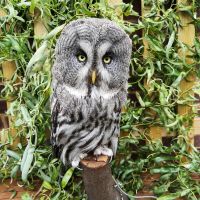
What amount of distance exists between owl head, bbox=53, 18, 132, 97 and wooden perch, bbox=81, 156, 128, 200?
232 mm

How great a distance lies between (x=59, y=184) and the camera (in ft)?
6.46

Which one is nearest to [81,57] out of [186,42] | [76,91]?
[76,91]

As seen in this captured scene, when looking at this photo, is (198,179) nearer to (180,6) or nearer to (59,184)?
(59,184)

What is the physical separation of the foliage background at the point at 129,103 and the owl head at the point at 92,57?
15.0 inches

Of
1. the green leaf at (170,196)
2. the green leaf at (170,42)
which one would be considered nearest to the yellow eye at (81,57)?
the green leaf at (170,42)

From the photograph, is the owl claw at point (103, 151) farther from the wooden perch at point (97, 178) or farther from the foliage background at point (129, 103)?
the foliage background at point (129, 103)

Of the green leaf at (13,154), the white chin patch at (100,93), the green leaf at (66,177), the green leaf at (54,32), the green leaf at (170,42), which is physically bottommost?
the green leaf at (66,177)

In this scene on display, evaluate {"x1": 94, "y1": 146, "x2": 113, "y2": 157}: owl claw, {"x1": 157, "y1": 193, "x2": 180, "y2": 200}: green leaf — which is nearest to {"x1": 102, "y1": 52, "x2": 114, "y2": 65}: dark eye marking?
{"x1": 94, "y1": 146, "x2": 113, "y2": 157}: owl claw

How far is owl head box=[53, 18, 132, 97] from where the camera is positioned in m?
1.43

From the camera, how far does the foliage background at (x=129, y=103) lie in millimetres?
1931

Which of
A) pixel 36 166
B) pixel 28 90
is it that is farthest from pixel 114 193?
pixel 28 90

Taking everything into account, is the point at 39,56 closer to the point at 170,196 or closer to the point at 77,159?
the point at 77,159

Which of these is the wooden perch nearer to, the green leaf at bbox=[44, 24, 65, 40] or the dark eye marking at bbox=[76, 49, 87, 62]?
the dark eye marking at bbox=[76, 49, 87, 62]

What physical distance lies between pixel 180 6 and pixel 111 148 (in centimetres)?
65
